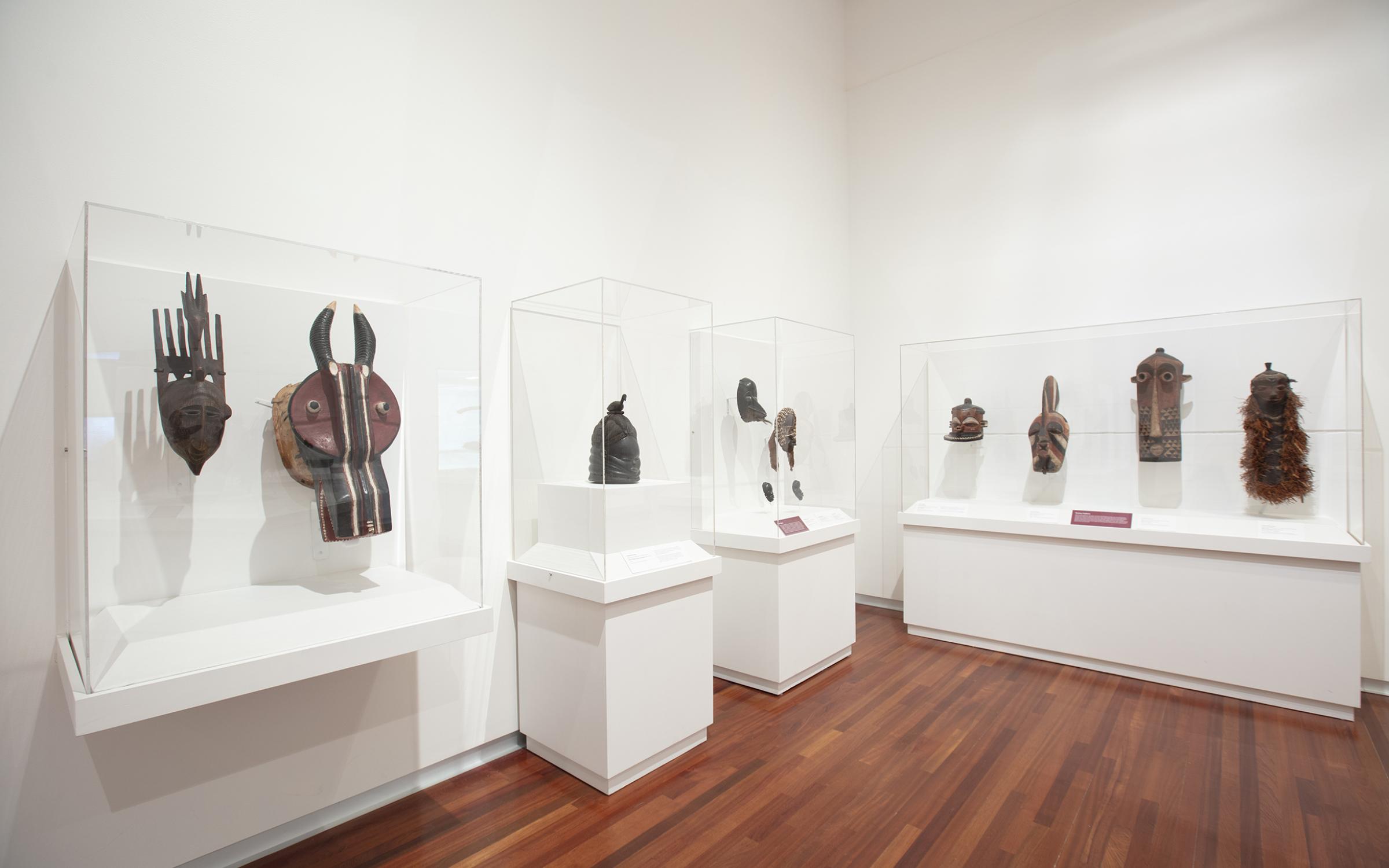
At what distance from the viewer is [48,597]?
5.65 feet

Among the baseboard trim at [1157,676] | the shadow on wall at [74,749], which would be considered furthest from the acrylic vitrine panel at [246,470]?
the baseboard trim at [1157,676]

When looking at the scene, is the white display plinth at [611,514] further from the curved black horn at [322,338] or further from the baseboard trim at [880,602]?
the baseboard trim at [880,602]

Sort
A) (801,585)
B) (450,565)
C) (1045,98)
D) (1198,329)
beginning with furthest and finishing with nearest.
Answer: (1045,98) < (1198,329) < (801,585) < (450,565)

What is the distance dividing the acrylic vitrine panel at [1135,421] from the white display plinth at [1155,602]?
12cm

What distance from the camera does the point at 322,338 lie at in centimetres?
193

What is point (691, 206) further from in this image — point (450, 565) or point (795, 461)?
point (450, 565)

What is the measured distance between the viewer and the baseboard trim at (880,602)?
4.89 m

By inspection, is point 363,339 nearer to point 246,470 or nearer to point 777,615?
point 246,470

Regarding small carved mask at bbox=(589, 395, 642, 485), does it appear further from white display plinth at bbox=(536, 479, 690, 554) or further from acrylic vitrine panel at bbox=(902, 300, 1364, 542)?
acrylic vitrine panel at bbox=(902, 300, 1364, 542)

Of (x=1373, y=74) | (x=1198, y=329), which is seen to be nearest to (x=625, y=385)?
(x=1198, y=329)

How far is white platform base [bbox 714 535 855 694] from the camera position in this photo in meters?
Answer: 3.18

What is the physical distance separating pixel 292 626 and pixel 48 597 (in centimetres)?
69

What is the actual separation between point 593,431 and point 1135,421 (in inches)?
124

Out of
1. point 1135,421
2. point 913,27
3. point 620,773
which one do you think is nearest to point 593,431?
point 620,773
